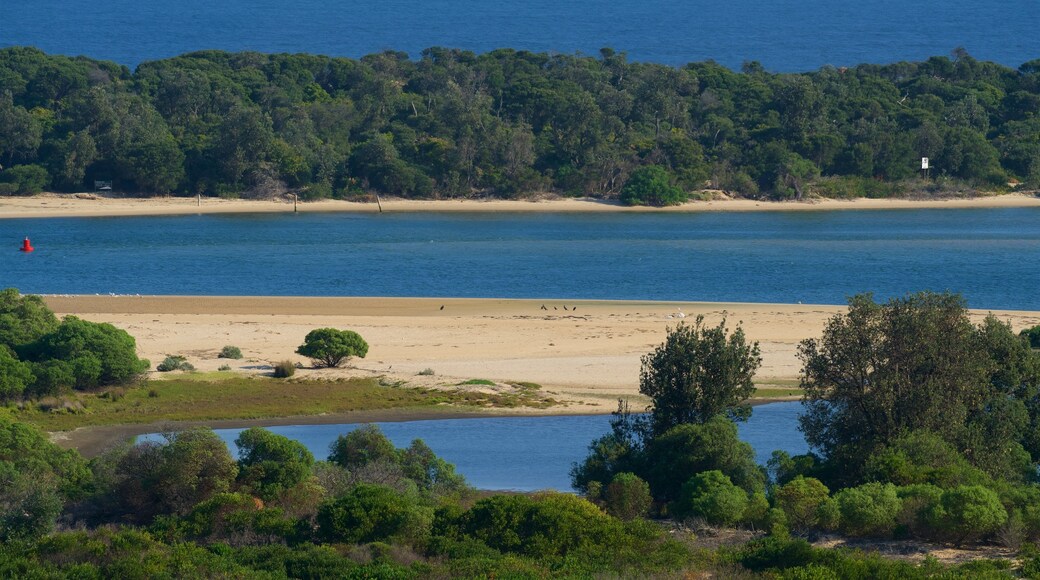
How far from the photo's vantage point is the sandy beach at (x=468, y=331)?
4094 cm

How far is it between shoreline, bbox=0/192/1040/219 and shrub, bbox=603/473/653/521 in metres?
70.0

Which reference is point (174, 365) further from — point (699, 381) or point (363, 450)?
point (699, 381)

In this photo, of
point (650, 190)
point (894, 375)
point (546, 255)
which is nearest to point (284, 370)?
point (894, 375)

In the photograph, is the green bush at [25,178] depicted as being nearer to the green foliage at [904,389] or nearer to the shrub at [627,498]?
the green foliage at [904,389]

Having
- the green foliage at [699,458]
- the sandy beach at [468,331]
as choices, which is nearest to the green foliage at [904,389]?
the green foliage at [699,458]

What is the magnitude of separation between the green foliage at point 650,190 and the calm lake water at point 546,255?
293cm

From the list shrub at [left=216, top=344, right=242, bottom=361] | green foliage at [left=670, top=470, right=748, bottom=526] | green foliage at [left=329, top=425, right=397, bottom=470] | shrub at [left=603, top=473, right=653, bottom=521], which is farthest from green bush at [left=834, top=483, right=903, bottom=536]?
shrub at [left=216, top=344, right=242, bottom=361]

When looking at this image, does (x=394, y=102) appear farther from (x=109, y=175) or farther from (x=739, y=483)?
(x=739, y=483)

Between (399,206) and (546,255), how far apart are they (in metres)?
24.6

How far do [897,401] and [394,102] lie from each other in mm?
86561

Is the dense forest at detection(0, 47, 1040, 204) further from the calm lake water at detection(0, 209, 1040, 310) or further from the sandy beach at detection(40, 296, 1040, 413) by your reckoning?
the sandy beach at detection(40, 296, 1040, 413)

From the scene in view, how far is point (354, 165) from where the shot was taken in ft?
325

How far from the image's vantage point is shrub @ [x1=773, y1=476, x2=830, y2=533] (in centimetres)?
→ 2362

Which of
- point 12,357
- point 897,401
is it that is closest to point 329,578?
point 897,401
